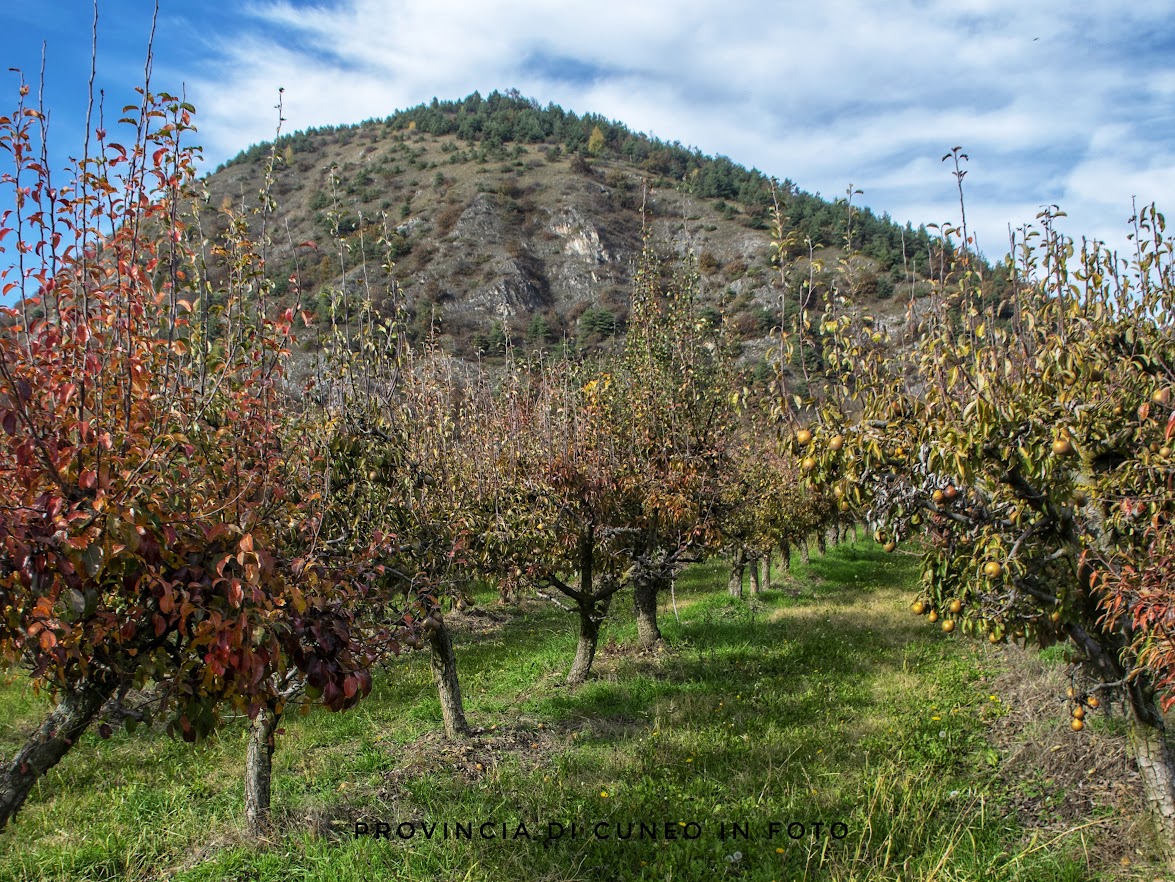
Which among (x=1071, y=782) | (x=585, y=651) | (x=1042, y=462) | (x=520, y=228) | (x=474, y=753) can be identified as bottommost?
(x=1071, y=782)

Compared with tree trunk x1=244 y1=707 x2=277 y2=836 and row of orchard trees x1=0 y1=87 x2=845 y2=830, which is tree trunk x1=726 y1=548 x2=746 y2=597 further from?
tree trunk x1=244 y1=707 x2=277 y2=836

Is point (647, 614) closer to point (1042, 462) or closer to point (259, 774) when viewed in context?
point (259, 774)

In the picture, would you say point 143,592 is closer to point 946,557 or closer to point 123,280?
point 123,280

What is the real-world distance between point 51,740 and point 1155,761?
7824 millimetres

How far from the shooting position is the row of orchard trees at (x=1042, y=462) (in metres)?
4.66

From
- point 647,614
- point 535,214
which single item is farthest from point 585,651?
point 535,214

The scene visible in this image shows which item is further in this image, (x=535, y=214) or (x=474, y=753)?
(x=535, y=214)

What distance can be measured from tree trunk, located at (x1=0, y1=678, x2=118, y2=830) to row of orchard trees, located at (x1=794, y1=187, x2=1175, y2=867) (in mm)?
4468

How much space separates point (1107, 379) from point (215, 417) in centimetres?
706

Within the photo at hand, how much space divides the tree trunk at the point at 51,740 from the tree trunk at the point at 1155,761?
7.28m

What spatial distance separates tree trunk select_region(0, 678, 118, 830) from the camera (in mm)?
3621

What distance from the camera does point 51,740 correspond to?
3686 millimetres

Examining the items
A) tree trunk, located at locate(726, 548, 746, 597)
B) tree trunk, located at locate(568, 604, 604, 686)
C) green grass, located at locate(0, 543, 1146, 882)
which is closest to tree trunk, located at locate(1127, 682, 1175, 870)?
green grass, located at locate(0, 543, 1146, 882)

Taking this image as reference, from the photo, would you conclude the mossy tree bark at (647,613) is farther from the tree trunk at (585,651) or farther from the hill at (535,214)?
the hill at (535,214)
